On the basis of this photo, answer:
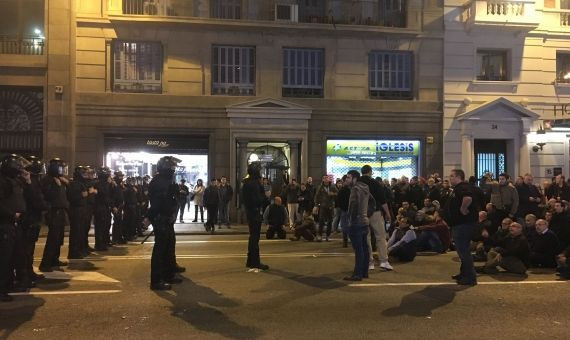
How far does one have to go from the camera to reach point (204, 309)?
22.9ft

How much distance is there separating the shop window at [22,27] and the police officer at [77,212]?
1056 centimetres

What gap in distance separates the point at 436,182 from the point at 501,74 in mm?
8663

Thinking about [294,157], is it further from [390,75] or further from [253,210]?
[253,210]

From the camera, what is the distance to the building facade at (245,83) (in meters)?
19.6

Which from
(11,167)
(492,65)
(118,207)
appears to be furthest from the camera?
(492,65)

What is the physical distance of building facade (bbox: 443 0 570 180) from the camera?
21.2 meters

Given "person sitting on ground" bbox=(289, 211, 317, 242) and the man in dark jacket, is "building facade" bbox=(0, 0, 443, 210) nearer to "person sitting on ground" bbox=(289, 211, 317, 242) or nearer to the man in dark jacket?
the man in dark jacket

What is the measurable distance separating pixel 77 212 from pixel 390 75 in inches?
565

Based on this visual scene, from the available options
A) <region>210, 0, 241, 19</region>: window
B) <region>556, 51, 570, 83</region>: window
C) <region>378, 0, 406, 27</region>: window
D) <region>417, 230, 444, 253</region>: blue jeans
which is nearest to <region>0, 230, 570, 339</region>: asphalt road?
<region>417, 230, 444, 253</region>: blue jeans

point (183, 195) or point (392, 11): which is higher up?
point (392, 11)

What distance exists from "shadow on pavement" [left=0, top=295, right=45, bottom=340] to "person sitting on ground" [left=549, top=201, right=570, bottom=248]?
9.03 metres

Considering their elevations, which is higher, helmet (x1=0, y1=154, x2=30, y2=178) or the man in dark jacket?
helmet (x1=0, y1=154, x2=30, y2=178)

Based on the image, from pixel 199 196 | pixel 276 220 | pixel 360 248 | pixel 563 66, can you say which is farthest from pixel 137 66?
pixel 563 66

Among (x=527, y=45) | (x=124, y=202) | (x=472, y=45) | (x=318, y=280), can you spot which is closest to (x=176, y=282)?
(x=318, y=280)
